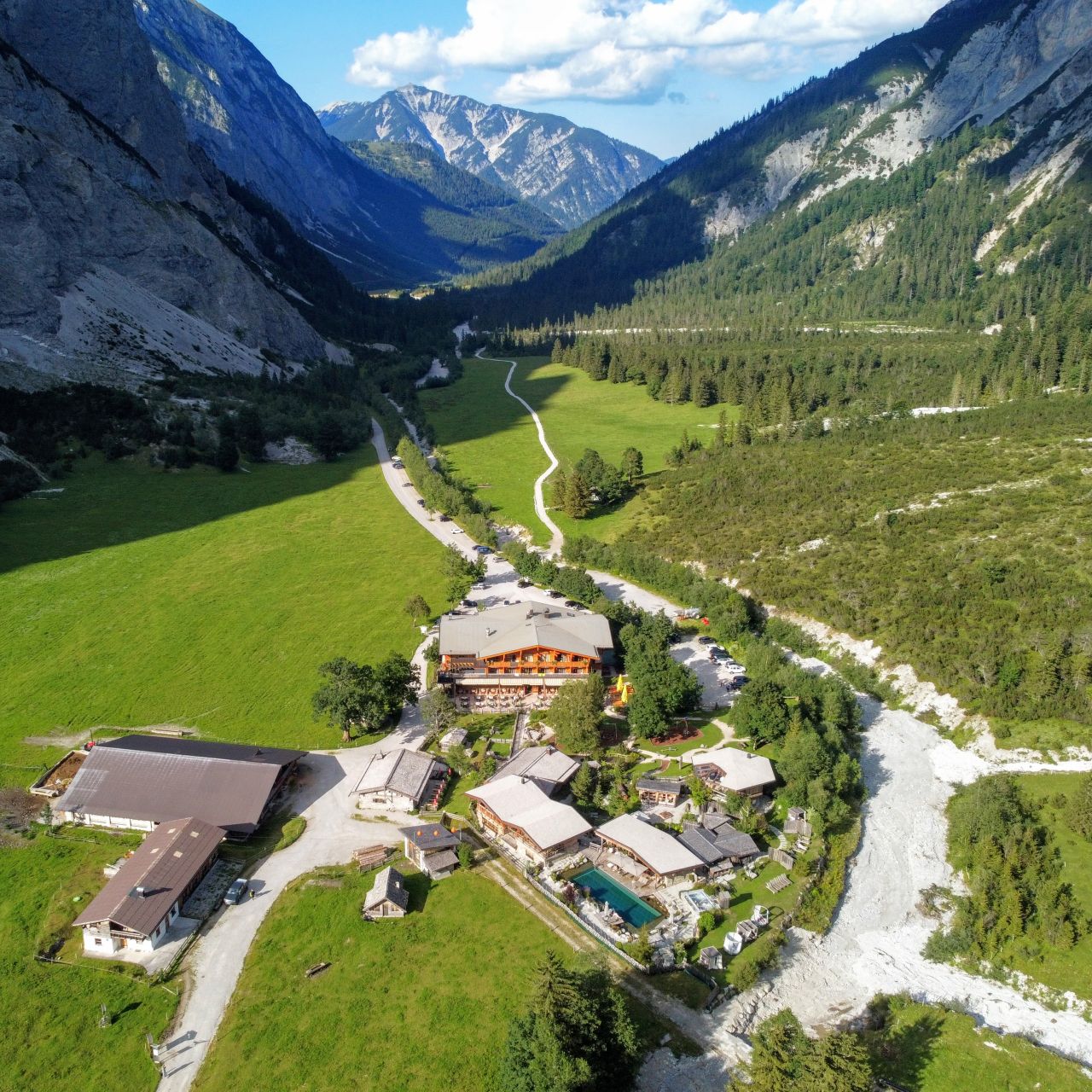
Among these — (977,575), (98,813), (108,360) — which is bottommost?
(98,813)

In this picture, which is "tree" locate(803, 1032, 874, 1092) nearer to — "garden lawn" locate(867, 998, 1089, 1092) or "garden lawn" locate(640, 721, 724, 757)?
"garden lawn" locate(867, 998, 1089, 1092)

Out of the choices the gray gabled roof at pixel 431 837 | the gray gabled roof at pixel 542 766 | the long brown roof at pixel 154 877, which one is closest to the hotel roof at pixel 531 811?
the gray gabled roof at pixel 542 766

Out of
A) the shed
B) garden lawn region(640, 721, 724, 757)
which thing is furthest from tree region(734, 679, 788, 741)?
the shed

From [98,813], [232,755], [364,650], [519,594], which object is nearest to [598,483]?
[519,594]

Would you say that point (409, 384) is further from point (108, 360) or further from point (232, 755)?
point (232, 755)

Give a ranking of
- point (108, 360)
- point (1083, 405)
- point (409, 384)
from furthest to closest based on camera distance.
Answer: point (409, 384) < point (108, 360) < point (1083, 405)

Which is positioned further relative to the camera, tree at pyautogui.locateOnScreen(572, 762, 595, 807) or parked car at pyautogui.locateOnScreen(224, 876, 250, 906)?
tree at pyautogui.locateOnScreen(572, 762, 595, 807)
